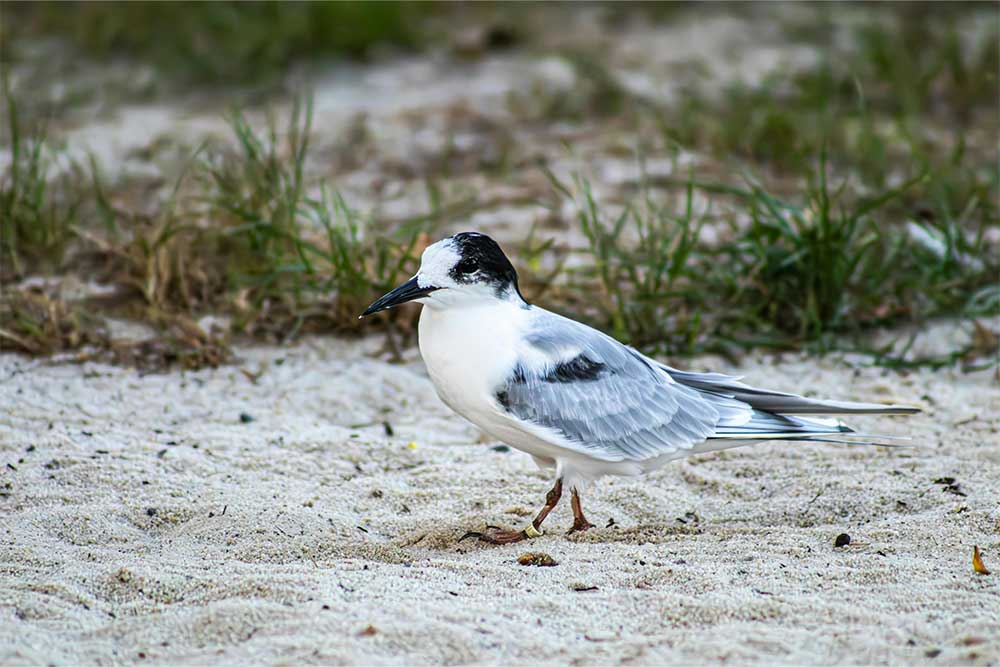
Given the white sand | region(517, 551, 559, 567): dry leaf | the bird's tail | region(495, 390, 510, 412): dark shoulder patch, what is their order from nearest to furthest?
1. the white sand
2. region(517, 551, 559, 567): dry leaf
3. region(495, 390, 510, 412): dark shoulder patch
4. the bird's tail

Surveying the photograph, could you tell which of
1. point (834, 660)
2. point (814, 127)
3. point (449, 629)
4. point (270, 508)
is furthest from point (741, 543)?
point (814, 127)

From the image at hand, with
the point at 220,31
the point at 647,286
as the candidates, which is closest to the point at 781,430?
the point at 647,286

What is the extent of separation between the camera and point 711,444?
11.4 feet

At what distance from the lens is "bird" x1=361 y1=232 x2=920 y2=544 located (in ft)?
10.7

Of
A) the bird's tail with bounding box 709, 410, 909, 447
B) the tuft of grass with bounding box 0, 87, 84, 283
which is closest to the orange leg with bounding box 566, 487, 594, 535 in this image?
the bird's tail with bounding box 709, 410, 909, 447

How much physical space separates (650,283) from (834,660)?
8.06ft

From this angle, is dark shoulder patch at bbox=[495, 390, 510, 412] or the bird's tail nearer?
dark shoulder patch at bbox=[495, 390, 510, 412]

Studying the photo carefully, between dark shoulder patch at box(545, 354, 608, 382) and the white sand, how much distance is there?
1.47ft

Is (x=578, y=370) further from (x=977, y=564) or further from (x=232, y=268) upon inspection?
(x=232, y=268)

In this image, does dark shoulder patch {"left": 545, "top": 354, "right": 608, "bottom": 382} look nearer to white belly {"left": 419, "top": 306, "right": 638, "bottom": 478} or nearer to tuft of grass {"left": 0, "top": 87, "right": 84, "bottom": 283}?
white belly {"left": 419, "top": 306, "right": 638, "bottom": 478}

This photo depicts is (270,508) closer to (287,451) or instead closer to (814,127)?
(287,451)

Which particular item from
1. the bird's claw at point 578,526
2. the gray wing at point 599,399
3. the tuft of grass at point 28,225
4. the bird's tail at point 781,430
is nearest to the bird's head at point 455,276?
the gray wing at point 599,399

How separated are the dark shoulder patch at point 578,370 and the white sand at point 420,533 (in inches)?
17.7

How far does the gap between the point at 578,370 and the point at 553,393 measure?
14 cm
